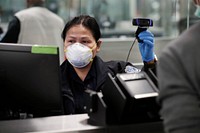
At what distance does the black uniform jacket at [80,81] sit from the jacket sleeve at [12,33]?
1.60m

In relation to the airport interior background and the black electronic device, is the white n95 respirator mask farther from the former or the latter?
the airport interior background

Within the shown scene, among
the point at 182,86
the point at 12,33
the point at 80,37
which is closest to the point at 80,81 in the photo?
the point at 80,37

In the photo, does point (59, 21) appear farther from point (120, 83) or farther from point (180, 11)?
point (120, 83)

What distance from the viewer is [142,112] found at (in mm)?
1114

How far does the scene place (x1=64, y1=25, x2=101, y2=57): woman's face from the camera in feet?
6.02

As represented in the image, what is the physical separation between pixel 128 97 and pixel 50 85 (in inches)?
13.1

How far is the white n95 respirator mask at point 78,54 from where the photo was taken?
5.89 feet

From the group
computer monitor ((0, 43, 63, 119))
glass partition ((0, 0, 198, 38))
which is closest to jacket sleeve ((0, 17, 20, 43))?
glass partition ((0, 0, 198, 38))

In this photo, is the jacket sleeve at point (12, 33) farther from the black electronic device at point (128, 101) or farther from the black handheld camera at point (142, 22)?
the black electronic device at point (128, 101)

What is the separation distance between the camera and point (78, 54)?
1793 millimetres

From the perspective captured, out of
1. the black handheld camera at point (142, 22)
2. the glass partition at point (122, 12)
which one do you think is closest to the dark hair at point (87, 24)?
the black handheld camera at point (142, 22)

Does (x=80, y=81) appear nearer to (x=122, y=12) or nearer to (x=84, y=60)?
(x=84, y=60)

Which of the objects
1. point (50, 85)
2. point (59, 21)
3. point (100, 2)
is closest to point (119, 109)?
point (50, 85)

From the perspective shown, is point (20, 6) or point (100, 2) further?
point (100, 2)
